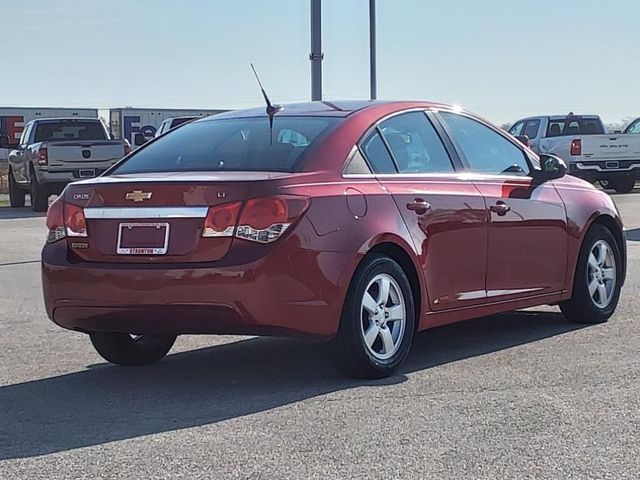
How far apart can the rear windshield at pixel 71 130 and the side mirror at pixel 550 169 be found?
17435mm

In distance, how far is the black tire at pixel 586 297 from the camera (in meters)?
8.01

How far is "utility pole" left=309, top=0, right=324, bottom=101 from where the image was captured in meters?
17.1

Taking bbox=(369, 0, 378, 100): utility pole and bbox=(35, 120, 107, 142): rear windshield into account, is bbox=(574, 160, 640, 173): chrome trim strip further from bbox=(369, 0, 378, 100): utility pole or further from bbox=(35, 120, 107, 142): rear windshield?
bbox=(35, 120, 107, 142): rear windshield

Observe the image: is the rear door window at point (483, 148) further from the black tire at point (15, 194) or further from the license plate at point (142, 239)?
the black tire at point (15, 194)

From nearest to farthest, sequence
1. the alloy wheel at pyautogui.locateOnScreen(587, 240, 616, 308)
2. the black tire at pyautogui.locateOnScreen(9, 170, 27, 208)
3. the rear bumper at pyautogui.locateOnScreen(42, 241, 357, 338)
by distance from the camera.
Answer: the rear bumper at pyautogui.locateOnScreen(42, 241, 357, 338)
the alloy wheel at pyautogui.locateOnScreen(587, 240, 616, 308)
the black tire at pyautogui.locateOnScreen(9, 170, 27, 208)

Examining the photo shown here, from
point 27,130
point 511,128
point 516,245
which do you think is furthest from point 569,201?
point 511,128

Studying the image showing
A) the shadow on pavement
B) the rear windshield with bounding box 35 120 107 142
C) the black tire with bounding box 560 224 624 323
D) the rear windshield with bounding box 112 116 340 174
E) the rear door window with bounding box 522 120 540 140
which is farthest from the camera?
the rear door window with bounding box 522 120 540 140

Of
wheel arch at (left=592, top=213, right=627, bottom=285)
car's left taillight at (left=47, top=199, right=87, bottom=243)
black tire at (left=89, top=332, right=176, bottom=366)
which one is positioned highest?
car's left taillight at (left=47, top=199, right=87, bottom=243)

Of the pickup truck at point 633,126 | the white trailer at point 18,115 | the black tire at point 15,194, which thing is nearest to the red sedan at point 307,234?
the black tire at point 15,194

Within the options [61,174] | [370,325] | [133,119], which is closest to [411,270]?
[370,325]

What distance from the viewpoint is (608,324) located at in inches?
319

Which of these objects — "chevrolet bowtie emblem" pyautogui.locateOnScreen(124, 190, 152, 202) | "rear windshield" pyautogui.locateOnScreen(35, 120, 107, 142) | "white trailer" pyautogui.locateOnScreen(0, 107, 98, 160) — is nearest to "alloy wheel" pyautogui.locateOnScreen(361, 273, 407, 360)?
"chevrolet bowtie emblem" pyautogui.locateOnScreen(124, 190, 152, 202)

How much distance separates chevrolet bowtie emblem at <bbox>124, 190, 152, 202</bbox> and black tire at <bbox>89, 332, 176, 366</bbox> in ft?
3.47

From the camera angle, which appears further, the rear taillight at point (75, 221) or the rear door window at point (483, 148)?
the rear door window at point (483, 148)
